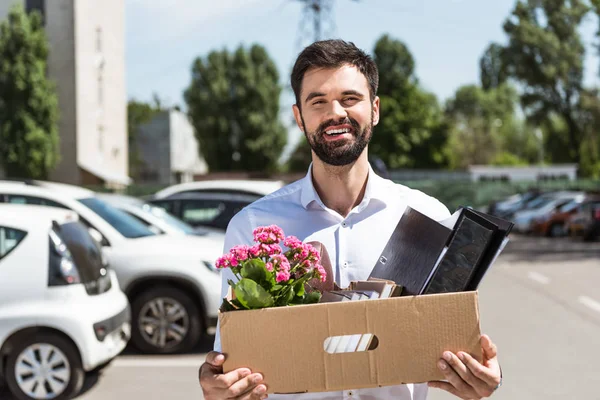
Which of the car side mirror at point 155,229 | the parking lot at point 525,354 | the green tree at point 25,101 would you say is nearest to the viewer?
the parking lot at point 525,354

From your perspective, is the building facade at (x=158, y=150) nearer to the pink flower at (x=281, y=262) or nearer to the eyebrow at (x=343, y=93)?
the eyebrow at (x=343, y=93)

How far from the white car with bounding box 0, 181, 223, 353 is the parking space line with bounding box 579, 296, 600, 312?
627cm

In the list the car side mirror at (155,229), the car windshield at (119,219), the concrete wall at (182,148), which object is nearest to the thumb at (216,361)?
the car windshield at (119,219)

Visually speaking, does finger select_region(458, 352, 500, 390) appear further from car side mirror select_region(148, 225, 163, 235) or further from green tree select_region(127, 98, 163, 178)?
green tree select_region(127, 98, 163, 178)

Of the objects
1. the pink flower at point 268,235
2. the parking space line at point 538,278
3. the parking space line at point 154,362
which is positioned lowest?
the parking space line at point 538,278

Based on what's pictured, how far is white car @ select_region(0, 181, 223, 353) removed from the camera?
27.7 feet

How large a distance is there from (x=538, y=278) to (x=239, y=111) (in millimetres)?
46914

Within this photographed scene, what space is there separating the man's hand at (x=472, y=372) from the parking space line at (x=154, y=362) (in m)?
6.28

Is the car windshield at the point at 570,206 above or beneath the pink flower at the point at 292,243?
beneath

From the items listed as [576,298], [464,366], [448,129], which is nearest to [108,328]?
[464,366]

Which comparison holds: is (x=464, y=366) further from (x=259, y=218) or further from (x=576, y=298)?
(x=576, y=298)

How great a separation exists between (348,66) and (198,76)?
205ft

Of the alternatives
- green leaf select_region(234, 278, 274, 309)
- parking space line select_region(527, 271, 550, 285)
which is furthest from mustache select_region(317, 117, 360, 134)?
parking space line select_region(527, 271, 550, 285)

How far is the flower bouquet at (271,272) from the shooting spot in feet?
6.28
